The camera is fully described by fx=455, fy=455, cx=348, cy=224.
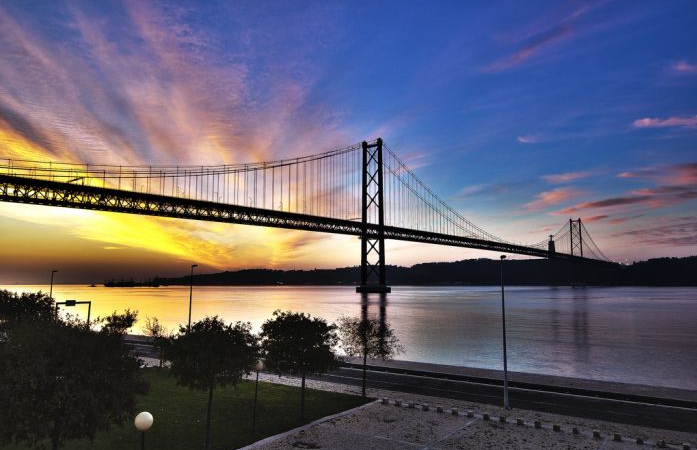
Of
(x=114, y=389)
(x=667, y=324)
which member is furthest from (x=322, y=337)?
(x=667, y=324)

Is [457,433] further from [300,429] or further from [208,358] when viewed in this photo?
[208,358]

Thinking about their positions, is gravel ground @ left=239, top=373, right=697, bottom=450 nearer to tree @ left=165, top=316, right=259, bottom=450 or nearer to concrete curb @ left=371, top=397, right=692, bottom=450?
concrete curb @ left=371, top=397, right=692, bottom=450

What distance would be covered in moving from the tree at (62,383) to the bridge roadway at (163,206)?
64.2 metres

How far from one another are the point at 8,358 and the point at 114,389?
3.67m

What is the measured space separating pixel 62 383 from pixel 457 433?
621 inches

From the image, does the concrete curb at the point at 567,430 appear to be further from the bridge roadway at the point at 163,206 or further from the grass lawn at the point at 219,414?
the bridge roadway at the point at 163,206

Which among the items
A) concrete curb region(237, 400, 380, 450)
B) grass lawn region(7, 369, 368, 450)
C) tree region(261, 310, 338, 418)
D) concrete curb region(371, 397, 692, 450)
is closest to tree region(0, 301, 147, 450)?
grass lawn region(7, 369, 368, 450)

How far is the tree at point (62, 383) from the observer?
536 inches

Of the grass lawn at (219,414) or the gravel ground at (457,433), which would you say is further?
the grass lawn at (219,414)

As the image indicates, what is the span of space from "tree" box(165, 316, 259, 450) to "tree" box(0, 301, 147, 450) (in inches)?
145

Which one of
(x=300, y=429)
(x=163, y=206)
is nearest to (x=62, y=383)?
(x=300, y=429)

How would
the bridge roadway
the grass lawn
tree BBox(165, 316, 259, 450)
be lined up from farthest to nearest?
the bridge roadway → tree BBox(165, 316, 259, 450) → the grass lawn

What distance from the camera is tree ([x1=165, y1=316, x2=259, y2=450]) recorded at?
19500 millimetres

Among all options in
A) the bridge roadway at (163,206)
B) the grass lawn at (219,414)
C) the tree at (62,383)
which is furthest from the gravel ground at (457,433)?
the bridge roadway at (163,206)
